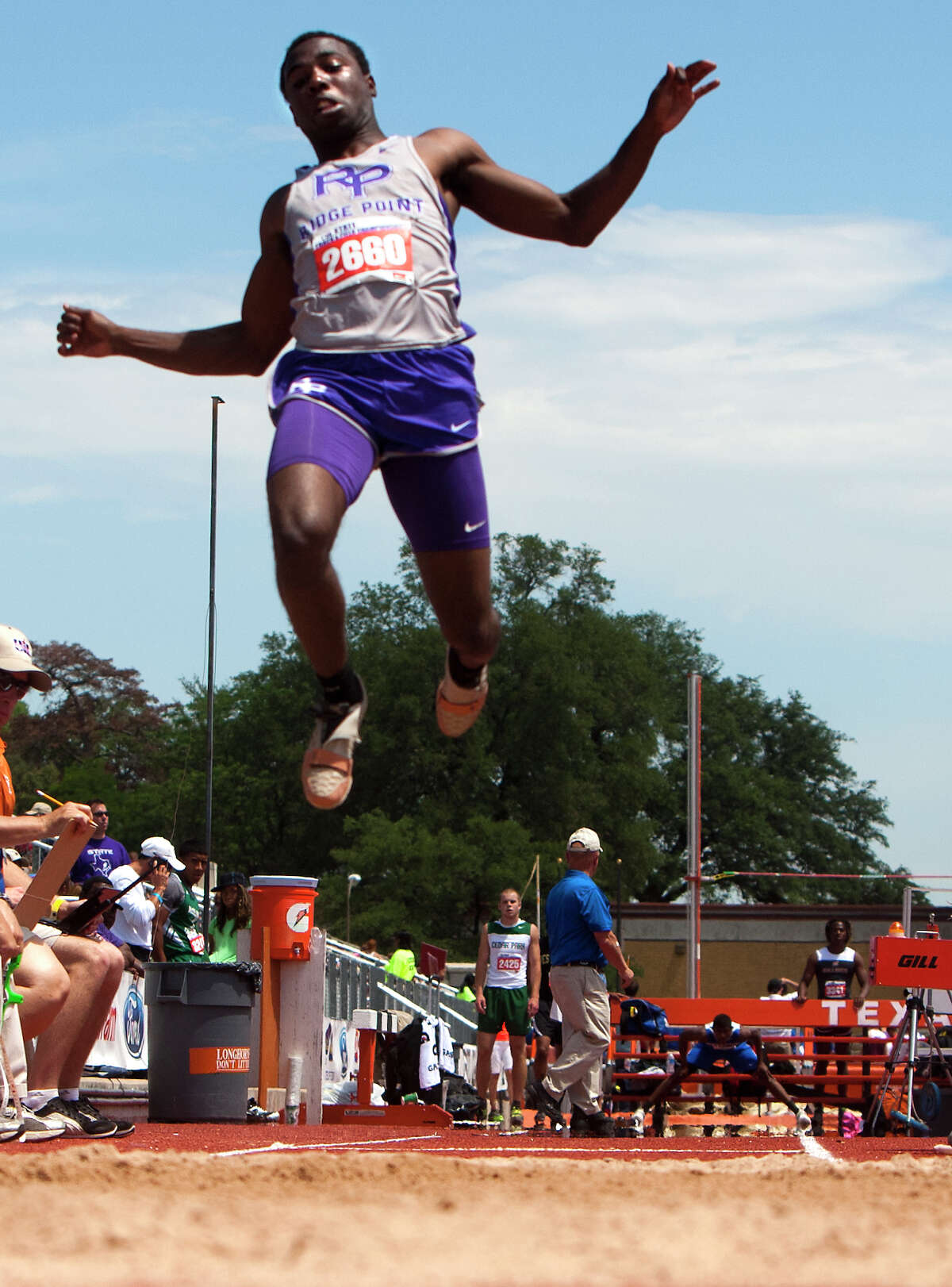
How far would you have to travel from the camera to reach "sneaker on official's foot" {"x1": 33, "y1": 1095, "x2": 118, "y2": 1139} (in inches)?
285

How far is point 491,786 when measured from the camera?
47.1m

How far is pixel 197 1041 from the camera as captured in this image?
34.2 ft

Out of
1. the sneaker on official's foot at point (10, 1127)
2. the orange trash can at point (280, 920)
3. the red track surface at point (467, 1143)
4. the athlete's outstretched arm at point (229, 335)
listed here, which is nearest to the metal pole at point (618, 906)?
the orange trash can at point (280, 920)

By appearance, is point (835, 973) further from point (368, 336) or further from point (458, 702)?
point (368, 336)

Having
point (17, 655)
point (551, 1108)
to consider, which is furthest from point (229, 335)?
point (551, 1108)

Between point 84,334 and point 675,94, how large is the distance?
2035 millimetres

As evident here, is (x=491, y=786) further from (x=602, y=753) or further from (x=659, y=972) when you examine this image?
(x=659, y=972)

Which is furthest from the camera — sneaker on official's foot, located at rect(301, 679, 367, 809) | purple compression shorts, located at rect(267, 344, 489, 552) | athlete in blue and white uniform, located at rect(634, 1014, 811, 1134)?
→ athlete in blue and white uniform, located at rect(634, 1014, 811, 1134)

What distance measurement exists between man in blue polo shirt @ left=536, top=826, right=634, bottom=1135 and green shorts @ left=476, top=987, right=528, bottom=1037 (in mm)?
2578

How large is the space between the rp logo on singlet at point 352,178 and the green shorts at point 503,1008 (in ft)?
30.2

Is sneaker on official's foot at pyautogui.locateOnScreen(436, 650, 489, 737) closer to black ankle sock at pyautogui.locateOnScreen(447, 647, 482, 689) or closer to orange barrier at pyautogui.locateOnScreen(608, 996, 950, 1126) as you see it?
black ankle sock at pyautogui.locateOnScreen(447, 647, 482, 689)

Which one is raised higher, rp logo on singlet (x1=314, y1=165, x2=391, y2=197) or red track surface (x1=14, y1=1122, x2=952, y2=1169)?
rp logo on singlet (x1=314, y1=165, x2=391, y2=197)

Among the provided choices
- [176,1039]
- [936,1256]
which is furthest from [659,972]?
[936,1256]

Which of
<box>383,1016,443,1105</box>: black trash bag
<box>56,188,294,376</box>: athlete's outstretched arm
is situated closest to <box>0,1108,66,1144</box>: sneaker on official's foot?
<box>56,188,294,376</box>: athlete's outstretched arm
